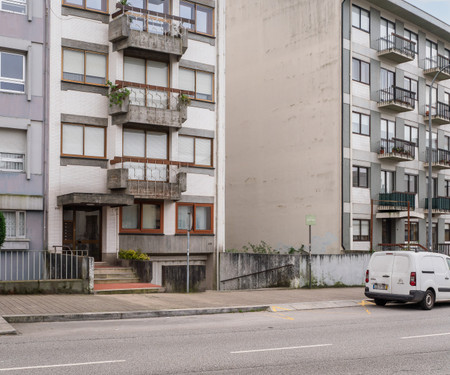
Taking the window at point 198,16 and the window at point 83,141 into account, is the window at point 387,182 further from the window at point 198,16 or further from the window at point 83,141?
the window at point 83,141

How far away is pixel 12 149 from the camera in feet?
73.2

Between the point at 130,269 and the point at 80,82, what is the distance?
749 centimetres

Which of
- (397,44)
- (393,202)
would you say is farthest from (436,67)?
(393,202)

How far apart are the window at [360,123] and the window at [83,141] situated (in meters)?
14.1

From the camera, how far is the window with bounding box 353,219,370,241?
104 feet

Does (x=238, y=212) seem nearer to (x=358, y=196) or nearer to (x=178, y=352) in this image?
(x=358, y=196)

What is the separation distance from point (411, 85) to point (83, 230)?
22106 mm

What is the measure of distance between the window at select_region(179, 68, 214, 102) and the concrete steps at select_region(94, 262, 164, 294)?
8.52 metres

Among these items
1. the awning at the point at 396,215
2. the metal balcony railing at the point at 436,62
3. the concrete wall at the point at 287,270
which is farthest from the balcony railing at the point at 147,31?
the metal balcony railing at the point at 436,62

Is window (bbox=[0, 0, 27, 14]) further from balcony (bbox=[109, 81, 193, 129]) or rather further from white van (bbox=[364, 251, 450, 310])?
white van (bbox=[364, 251, 450, 310])

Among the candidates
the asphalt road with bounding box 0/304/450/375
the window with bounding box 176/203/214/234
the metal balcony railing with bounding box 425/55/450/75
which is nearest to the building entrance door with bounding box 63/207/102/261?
the window with bounding box 176/203/214/234

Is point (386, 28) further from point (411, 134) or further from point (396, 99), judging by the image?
point (411, 134)

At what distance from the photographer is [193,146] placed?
26.6 m

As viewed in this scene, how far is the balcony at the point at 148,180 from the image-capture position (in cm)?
2345
